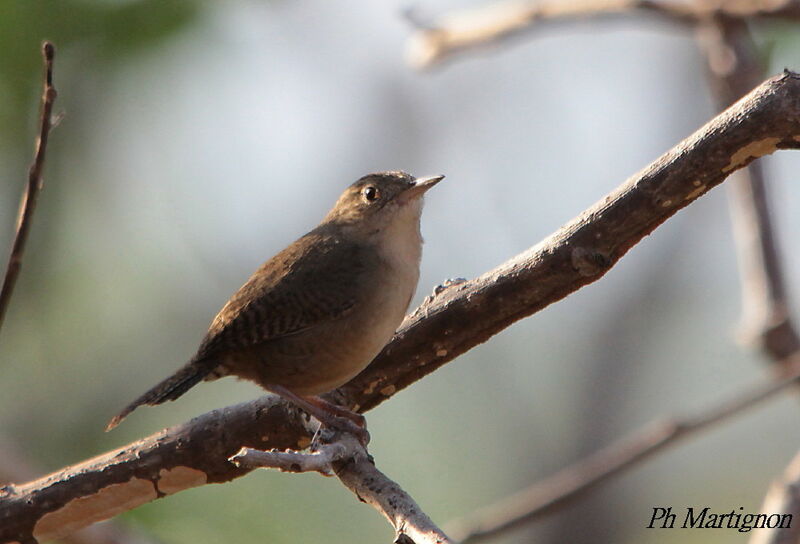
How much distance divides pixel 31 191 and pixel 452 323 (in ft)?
5.49

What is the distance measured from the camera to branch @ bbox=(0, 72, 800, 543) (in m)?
3.20

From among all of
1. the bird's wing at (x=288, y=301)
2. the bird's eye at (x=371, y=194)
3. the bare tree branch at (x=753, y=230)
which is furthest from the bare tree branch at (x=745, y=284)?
the bird's eye at (x=371, y=194)

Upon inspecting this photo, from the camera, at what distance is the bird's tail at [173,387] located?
3.63 meters

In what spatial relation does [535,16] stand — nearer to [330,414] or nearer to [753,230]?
[753,230]

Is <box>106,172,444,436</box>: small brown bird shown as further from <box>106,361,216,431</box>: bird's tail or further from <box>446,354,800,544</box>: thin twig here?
<box>446,354,800,544</box>: thin twig

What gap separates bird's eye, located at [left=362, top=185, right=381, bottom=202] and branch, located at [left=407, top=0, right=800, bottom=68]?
1443 millimetres

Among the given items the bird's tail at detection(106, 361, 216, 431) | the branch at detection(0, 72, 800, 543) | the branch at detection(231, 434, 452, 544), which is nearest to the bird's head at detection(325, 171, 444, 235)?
the branch at detection(0, 72, 800, 543)

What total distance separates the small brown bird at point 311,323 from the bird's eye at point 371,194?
26 centimetres

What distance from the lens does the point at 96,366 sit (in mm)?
9195

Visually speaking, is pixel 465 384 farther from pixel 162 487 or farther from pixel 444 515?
pixel 162 487

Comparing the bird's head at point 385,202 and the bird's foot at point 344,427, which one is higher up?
the bird's head at point 385,202

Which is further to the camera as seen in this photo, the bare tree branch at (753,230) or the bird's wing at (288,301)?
the bare tree branch at (753,230)

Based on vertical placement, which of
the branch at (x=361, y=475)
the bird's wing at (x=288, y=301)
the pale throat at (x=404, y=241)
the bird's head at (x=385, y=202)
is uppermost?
the bird's head at (x=385, y=202)

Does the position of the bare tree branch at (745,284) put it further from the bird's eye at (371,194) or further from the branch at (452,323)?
the bird's eye at (371,194)
